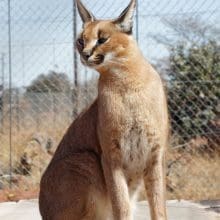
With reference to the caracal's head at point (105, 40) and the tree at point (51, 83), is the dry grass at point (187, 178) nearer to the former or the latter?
the tree at point (51, 83)

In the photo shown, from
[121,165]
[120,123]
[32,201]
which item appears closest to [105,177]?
[121,165]

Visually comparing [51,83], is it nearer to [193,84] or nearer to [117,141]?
[193,84]

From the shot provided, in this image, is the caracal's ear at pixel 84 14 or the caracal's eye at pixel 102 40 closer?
the caracal's eye at pixel 102 40

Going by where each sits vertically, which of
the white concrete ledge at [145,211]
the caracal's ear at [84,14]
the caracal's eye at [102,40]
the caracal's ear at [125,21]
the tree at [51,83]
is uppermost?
the caracal's ear at [84,14]

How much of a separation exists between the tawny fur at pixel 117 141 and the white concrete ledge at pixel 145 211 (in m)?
1.36

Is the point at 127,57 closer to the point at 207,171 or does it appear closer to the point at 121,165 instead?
the point at 121,165

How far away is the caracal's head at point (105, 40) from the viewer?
3881mm

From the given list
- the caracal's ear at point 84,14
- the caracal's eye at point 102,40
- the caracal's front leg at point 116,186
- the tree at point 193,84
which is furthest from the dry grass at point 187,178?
the caracal's eye at point 102,40

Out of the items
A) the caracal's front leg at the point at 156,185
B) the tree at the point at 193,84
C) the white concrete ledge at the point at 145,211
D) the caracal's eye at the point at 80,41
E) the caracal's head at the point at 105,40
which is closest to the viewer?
the caracal's head at the point at 105,40

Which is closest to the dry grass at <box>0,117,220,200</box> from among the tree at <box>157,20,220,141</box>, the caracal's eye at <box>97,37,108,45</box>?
the tree at <box>157,20,220,141</box>

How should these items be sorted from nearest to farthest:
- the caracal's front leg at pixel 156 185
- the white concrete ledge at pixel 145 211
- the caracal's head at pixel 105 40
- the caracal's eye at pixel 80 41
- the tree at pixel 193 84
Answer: the caracal's head at pixel 105 40 → the caracal's eye at pixel 80 41 → the caracal's front leg at pixel 156 185 → the white concrete ledge at pixel 145 211 → the tree at pixel 193 84

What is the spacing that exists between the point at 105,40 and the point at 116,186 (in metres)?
1.01

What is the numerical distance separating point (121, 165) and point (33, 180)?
4212 mm

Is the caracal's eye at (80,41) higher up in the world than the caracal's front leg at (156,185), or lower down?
higher up
